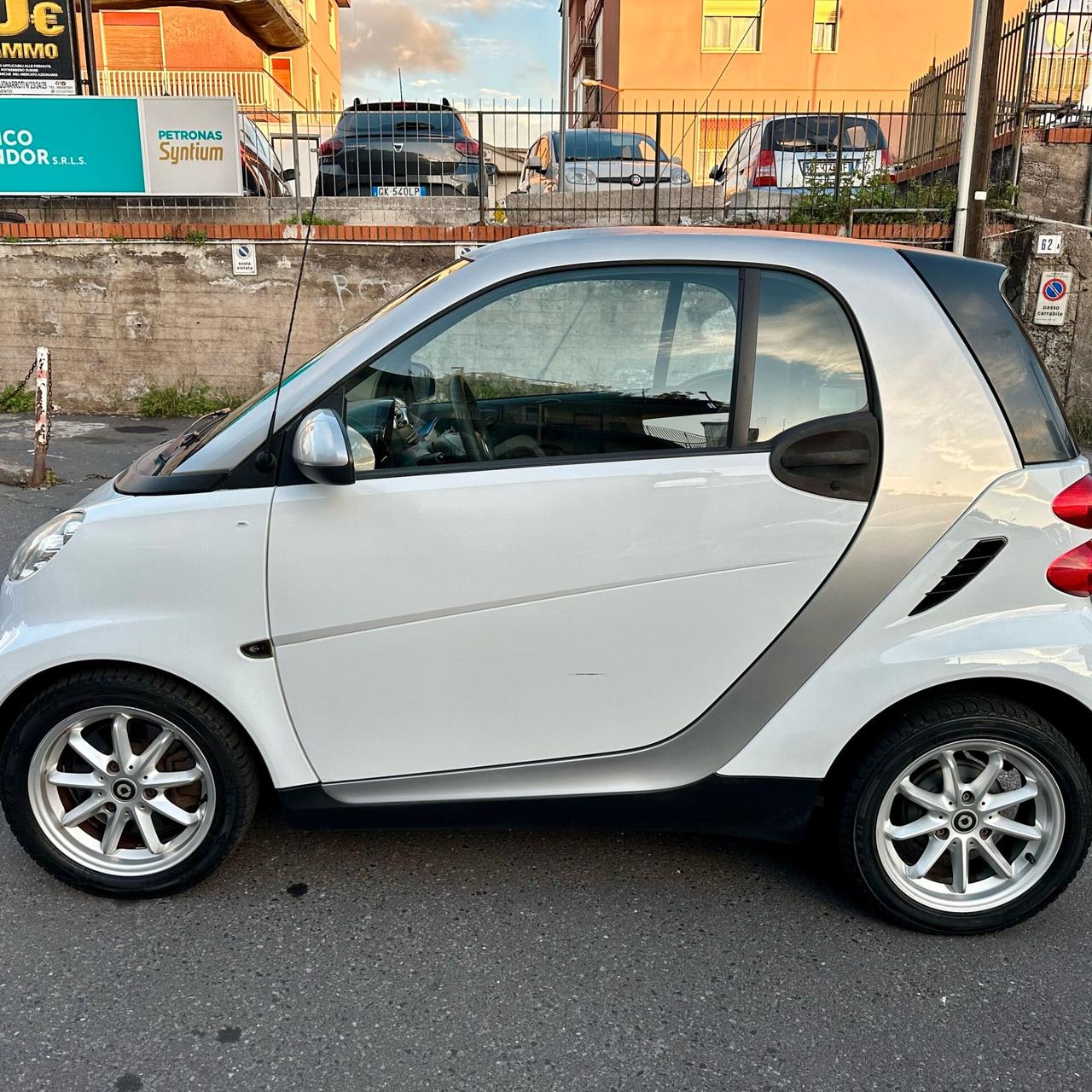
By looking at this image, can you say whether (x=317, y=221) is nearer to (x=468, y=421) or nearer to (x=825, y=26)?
(x=468, y=421)

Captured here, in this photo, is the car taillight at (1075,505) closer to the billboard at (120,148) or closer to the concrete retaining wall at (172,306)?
the concrete retaining wall at (172,306)

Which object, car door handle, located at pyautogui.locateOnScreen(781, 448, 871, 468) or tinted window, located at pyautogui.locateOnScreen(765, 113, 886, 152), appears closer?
car door handle, located at pyautogui.locateOnScreen(781, 448, 871, 468)

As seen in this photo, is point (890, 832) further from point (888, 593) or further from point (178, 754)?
point (178, 754)

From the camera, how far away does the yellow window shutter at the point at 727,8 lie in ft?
79.3

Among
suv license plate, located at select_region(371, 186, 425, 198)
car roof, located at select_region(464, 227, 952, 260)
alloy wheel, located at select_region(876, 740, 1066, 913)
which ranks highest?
suv license plate, located at select_region(371, 186, 425, 198)

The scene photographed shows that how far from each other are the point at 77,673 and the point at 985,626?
2346 millimetres

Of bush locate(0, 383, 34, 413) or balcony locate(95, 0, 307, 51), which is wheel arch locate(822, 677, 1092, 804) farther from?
balcony locate(95, 0, 307, 51)

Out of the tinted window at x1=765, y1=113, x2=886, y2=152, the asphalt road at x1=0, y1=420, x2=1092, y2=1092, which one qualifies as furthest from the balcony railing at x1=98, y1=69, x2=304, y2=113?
the asphalt road at x1=0, y1=420, x2=1092, y2=1092

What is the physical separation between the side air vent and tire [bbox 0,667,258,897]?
1830 millimetres

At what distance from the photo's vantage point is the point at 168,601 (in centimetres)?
256

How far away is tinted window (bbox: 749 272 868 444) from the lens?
2.52 metres

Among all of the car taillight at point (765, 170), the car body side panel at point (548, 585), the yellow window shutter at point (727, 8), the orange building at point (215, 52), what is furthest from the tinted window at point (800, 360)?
the yellow window shutter at point (727, 8)

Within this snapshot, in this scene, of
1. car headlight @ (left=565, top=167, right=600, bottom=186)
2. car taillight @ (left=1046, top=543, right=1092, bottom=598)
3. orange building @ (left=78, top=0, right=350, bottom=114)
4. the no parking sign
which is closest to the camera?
car taillight @ (left=1046, top=543, right=1092, bottom=598)

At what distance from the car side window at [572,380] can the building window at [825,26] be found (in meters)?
25.6
